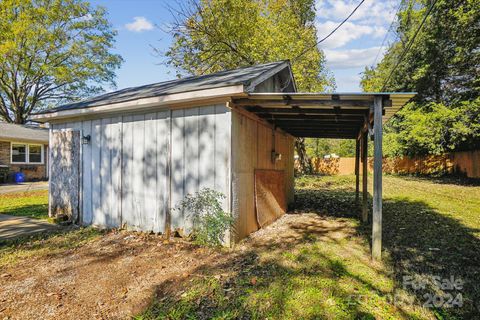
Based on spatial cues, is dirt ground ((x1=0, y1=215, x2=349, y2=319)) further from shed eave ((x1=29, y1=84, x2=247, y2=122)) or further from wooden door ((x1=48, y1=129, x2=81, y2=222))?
shed eave ((x1=29, y1=84, x2=247, y2=122))

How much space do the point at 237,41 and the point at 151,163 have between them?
481 inches

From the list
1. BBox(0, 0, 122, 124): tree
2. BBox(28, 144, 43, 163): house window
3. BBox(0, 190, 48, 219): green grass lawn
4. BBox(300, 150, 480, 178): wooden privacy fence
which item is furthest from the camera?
BBox(0, 0, 122, 124): tree

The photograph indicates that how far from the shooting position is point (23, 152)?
675 inches

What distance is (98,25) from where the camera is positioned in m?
22.7

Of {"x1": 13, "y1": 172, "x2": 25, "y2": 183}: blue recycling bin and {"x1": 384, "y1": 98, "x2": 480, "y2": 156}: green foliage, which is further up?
{"x1": 384, "y1": 98, "x2": 480, "y2": 156}: green foliage

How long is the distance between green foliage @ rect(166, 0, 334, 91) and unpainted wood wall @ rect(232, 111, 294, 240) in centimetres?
908

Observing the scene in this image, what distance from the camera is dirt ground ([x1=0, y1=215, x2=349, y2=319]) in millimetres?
2873

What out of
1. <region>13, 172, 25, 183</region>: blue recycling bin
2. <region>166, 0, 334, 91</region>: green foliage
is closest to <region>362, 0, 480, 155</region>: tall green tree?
<region>166, 0, 334, 91</region>: green foliage

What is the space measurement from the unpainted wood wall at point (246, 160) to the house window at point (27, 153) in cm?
1716

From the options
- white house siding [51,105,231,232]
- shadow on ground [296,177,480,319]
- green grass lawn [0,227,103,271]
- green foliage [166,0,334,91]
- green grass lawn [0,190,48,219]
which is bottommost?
shadow on ground [296,177,480,319]

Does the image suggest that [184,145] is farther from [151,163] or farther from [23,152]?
[23,152]

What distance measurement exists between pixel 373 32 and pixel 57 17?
21.8 metres

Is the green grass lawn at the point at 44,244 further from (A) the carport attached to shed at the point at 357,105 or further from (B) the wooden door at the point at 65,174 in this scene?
(A) the carport attached to shed at the point at 357,105

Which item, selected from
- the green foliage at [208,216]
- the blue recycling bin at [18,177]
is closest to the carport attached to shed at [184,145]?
the green foliage at [208,216]
